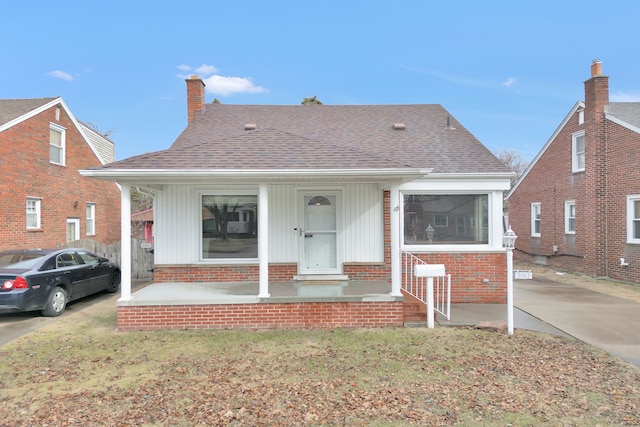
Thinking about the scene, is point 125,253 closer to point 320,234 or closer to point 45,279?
point 45,279

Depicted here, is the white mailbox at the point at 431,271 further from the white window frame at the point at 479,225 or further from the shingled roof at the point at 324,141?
the white window frame at the point at 479,225

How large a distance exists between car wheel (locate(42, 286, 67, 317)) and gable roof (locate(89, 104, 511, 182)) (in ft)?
11.2

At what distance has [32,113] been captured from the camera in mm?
13219

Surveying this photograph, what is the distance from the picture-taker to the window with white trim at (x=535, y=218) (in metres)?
17.9

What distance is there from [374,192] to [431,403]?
543cm

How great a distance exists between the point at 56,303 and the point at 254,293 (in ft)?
14.5

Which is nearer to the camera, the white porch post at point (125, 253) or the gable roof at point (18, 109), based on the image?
the white porch post at point (125, 253)

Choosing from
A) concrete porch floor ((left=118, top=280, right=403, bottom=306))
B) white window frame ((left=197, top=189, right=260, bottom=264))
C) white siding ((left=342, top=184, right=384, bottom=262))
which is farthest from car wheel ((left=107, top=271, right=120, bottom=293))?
white siding ((left=342, top=184, right=384, bottom=262))

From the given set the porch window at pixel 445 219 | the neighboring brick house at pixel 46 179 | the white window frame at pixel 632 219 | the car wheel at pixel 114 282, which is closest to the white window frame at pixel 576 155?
the white window frame at pixel 632 219

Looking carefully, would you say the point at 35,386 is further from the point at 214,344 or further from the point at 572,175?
the point at 572,175

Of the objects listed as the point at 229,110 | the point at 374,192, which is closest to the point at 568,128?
the point at 374,192

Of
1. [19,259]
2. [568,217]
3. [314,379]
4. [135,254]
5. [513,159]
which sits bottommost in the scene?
[314,379]

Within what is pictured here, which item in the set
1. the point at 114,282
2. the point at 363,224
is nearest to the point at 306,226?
the point at 363,224

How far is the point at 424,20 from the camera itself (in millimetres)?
12641
